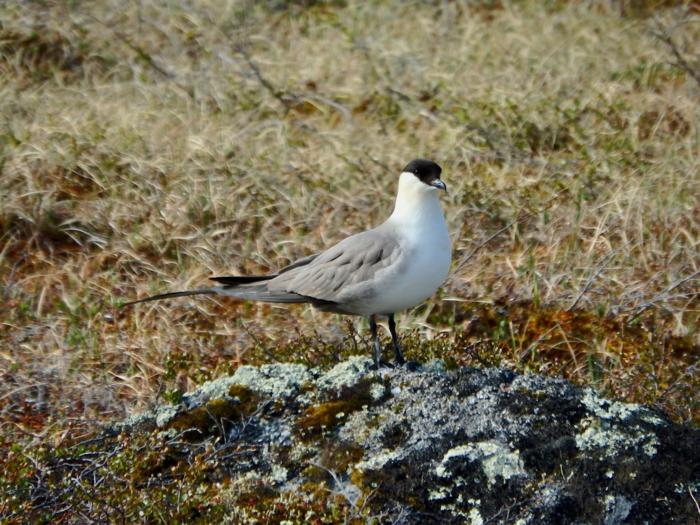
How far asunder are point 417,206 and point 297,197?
7.09ft

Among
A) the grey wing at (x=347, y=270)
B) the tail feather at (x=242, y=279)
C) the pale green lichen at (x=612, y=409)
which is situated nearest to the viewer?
the pale green lichen at (x=612, y=409)

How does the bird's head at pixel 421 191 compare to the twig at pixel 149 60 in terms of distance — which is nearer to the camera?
the bird's head at pixel 421 191

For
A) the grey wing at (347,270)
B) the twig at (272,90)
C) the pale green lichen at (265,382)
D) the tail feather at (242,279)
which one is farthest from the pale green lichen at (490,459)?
the twig at (272,90)

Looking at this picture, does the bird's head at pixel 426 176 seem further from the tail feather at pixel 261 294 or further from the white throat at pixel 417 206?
the tail feather at pixel 261 294

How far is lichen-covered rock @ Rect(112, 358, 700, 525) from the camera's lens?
10.1ft

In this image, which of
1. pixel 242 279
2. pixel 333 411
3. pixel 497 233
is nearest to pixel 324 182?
pixel 497 233

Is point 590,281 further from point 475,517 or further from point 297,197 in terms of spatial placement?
point 475,517

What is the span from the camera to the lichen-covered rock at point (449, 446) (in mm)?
3076

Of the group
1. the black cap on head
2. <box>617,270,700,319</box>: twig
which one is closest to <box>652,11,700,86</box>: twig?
<box>617,270,700,319</box>: twig

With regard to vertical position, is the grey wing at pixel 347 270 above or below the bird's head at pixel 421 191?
below

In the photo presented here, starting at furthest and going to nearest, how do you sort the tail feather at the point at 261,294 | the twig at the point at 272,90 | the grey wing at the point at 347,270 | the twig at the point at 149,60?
the twig at the point at 149,60 < the twig at the point at 272,90 < the tail feather at the point at 261,294 < the grey wing at the point at 347,270

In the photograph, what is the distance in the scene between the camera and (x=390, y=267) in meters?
3.96

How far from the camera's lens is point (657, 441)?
3.27 m

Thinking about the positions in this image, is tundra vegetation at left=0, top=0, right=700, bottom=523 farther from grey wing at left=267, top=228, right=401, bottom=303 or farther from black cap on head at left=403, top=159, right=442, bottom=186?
black cap on head at left=403, top=159, right=442, bottom=186
